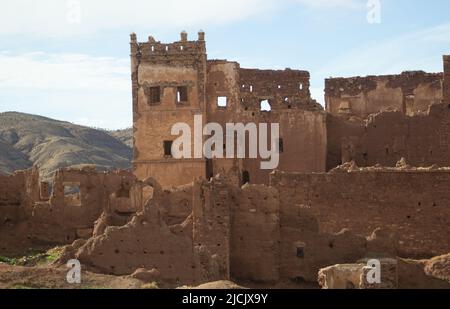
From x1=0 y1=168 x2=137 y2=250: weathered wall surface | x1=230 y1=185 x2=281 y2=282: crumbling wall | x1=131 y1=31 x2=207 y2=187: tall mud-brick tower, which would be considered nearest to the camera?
x1=230 y1=185 x2=281 y2=282: crumbling wall

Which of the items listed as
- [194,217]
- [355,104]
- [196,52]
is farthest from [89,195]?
[355,104]

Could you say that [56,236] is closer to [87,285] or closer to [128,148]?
[87,285]

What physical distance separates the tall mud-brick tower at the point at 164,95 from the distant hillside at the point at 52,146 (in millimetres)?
24847

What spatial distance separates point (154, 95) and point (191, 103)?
1480 mm

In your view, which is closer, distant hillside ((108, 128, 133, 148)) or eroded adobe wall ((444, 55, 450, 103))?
eroded adobe wall ((444, 55, 450, 103))

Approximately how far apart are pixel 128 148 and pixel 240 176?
45.8 m

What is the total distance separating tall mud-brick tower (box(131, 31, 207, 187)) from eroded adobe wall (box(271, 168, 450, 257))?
8660 millimetres

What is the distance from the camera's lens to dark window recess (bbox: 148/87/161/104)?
1478 inches

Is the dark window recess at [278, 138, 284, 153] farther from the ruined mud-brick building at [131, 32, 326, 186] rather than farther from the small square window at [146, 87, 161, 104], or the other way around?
the small square window at [146, 87, 161, 104]

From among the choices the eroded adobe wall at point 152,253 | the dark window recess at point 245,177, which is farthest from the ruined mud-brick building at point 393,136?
the eroded adobe wall at point 152,253

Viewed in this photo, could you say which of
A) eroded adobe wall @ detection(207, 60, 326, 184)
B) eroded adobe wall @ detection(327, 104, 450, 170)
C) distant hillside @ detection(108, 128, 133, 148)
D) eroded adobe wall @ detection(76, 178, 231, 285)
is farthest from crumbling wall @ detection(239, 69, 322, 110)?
distant hillside @ detection(108, 128, 133, 148)

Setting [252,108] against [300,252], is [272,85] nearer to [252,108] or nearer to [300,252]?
[252,108]

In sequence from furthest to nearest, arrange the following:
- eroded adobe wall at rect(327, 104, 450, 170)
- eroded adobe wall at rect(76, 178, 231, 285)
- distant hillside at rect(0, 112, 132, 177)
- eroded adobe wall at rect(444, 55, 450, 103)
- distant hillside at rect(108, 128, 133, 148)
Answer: distant hillside at rect(108, 128, 133, 148)
distant hillside at rect(0, 112, 132, 177)
eroded adobe wall at rect(444, 55, 450, 103)
eroded adobe wall at rect(327, 104, 450, 170)
eroded adobe wall at rect(76, 178, 231, 285)

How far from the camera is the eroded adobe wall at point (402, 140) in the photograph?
32.9 metres
